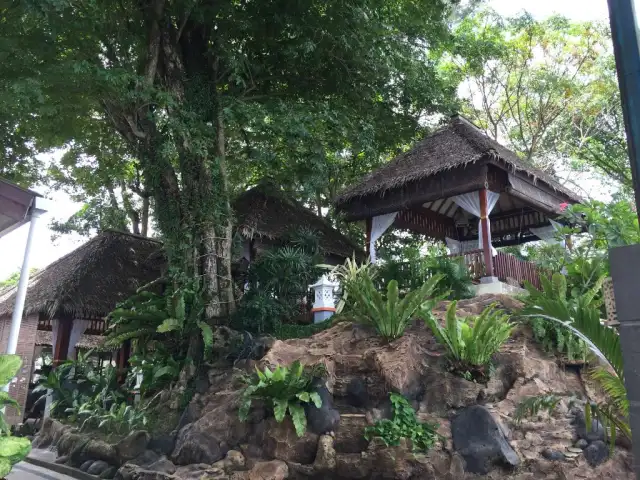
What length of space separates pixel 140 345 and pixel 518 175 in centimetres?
932

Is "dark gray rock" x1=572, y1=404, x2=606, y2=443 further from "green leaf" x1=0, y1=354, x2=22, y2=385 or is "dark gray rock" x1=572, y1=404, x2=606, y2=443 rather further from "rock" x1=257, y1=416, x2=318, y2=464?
"green leaf" x1=0, y1=354, x2=22, y2=385

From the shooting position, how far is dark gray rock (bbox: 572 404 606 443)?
21.7 ft

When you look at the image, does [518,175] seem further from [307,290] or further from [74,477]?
[74,477]

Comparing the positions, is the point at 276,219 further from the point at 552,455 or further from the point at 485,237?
the point at 552,455

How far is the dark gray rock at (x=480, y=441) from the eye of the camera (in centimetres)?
630

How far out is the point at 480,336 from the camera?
7.15 metres

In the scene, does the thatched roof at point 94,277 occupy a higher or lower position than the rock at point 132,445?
higher

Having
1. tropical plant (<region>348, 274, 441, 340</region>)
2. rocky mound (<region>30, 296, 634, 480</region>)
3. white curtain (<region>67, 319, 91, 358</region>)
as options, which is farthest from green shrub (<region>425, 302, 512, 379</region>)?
white curtain (<region>67, 319, 91, 358</region>)

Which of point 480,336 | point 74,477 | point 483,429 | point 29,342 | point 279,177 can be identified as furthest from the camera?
point 279,177

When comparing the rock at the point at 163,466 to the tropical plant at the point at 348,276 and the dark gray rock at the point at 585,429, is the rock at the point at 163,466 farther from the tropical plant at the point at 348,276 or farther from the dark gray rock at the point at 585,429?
the dark gray rock at the point at 585,429

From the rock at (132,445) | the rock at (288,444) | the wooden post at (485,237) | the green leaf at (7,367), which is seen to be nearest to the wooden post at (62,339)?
the rock at (132,445)

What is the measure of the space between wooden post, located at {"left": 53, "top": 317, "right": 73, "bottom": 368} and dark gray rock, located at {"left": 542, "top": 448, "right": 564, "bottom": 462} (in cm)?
1241

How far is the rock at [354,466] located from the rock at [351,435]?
0.14m

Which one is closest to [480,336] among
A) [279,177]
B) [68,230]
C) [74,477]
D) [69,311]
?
[74,477]
